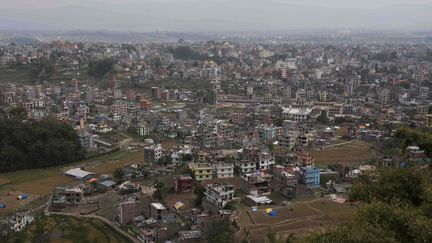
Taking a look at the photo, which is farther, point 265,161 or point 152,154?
point 152,154

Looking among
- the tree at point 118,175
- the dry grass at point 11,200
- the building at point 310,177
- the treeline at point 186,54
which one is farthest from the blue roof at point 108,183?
the treeline at point 186,54

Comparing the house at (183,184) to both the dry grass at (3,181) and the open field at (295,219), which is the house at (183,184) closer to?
the open field at (295,219)

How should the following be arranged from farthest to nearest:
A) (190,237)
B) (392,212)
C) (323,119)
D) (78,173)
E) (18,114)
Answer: (323,119) < (18,114) < (78,173) < (190,237) < (392,212)

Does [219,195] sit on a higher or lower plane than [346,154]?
higher

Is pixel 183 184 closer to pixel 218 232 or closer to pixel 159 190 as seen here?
pixel 159 190

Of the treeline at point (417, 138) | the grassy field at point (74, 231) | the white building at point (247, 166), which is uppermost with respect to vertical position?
the treeline at point (417, 138)

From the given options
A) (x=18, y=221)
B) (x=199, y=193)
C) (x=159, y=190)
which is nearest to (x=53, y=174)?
(x=159, y=190)
